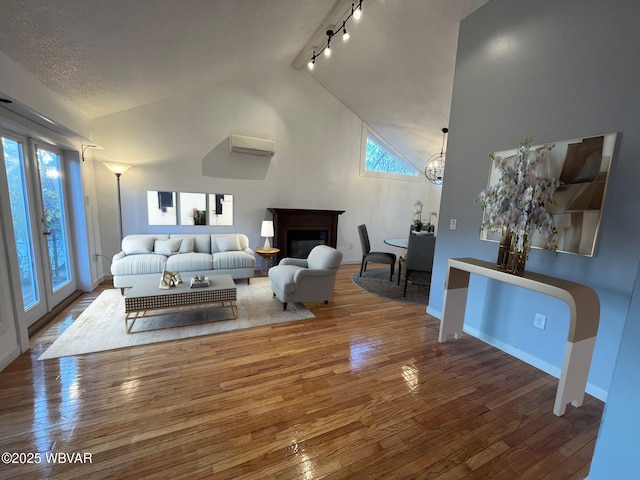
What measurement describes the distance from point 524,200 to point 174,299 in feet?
11.0

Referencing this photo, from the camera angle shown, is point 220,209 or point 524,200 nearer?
point 524,200

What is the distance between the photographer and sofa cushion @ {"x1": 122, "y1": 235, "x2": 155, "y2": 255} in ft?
13.3

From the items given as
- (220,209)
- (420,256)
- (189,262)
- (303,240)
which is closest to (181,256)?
(189,262)

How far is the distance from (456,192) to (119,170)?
4711 millimetres

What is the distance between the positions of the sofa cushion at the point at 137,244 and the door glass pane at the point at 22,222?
1143mm

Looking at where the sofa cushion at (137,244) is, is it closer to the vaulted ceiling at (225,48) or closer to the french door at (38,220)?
the french door at (38,220)

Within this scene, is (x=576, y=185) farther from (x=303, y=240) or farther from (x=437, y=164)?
(x=303, y=240)

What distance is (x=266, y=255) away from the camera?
4.80 m

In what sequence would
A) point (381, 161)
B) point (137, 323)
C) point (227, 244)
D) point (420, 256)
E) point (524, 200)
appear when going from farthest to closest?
1. point (381, 161)
2. point (227, 244)
3. point (420, 256)
4. point (137, 323)
5. point (524, 200)

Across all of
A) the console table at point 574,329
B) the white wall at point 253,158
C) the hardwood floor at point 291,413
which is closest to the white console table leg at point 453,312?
the hardwood floor at point 291,413

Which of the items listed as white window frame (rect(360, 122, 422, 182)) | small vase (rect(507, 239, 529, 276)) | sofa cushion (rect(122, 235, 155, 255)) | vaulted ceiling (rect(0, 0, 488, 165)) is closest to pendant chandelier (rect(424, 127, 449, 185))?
Result: vaulted ceiling (rect(0, 0, 488, 165))

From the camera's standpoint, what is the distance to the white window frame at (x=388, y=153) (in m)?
6.01

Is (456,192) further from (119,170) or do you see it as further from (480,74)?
(119,170)

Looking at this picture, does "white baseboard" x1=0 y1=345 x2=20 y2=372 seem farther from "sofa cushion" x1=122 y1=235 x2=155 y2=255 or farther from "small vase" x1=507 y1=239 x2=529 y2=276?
"small vase" x1=507 y1=239 x2=529 y2=276
